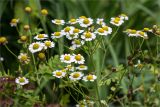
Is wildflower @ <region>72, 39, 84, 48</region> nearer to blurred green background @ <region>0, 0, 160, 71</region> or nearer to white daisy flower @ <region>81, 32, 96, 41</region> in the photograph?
white daisy flower @ <region>81, 32, 96, 41</region>

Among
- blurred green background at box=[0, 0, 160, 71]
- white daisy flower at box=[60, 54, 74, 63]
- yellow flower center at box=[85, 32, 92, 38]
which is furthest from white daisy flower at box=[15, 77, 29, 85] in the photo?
blurred green background at box=[0, 0, 160, 71]

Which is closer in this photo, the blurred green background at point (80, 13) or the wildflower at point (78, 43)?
the wildflower at point (78, 43)

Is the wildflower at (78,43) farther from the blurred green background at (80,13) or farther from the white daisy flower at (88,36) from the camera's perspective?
the blurred green background at (80,13)

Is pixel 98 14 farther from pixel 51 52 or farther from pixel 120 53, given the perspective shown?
pixel 51 52

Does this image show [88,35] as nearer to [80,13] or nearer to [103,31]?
[103,31]

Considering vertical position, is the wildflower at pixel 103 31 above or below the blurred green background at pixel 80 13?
below

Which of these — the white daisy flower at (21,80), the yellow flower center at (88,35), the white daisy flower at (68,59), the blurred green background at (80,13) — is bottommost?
the white daisy flower at (21,80)

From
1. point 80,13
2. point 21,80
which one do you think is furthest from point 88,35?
point 80,13

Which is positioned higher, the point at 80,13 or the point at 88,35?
the point at 80,13

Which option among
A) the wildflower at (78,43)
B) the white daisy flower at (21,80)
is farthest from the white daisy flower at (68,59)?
the white daisy flower at (21,80)
